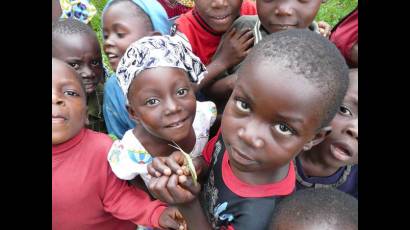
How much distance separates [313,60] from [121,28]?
1.35 metres

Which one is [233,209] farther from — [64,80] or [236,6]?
[236,6]

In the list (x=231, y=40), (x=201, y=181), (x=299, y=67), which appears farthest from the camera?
(x=231, y=40)

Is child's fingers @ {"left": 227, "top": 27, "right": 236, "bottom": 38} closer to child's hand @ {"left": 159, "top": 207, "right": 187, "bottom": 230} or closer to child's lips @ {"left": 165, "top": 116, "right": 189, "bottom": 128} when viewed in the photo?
child's lips @ {"left": 165, "top": 116, "right": 189, "bottom": 128}

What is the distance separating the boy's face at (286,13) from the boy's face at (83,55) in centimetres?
106

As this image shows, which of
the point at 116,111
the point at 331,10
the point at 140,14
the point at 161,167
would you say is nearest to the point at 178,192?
the point at 161,167

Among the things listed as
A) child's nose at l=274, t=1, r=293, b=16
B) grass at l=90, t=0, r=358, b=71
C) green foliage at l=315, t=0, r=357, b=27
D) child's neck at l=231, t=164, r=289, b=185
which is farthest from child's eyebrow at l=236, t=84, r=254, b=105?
green foliage at l=315, t=0, r=357, b=27

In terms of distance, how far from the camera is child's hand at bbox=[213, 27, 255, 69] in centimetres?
224

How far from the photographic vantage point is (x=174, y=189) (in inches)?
52.3

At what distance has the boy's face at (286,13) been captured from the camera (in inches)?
78.2

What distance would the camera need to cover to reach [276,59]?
4.15ft

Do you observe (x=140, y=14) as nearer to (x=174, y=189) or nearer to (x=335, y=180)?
(x=174, y=189)

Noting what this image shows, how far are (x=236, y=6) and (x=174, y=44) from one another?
0.65 meters
